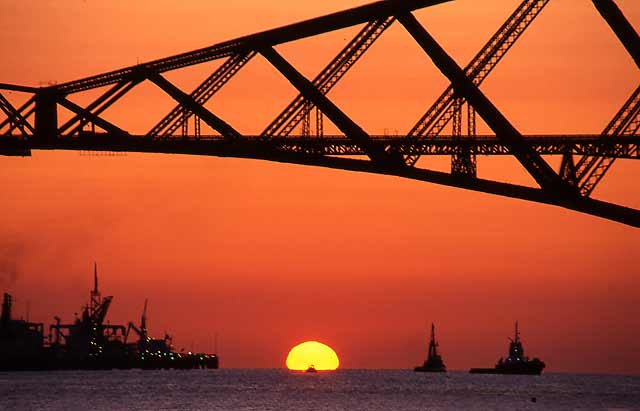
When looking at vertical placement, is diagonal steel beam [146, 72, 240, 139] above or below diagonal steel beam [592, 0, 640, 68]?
below

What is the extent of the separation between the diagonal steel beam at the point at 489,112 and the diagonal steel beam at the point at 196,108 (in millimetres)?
8331

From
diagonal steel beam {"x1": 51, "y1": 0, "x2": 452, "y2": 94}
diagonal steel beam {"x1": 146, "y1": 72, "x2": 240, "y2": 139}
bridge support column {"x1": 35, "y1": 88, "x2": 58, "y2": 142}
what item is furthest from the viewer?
bridge support column {"x1": 35, "y1": 88, "x2": 58, "y2": 142}

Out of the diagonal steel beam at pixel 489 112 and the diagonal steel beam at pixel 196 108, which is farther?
the diagonal steel beam at pixel 196 108

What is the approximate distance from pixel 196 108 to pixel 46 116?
6615 mm

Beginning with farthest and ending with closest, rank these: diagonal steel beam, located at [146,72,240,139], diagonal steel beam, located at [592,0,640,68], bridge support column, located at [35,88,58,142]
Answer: bridge support column, located at [35,88,58,142], diagonal steel beam, located at [146,72,240,139], diagonal steel beam, located at [592,0,640,68]

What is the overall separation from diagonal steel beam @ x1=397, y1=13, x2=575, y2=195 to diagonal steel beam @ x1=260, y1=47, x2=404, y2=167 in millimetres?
3979

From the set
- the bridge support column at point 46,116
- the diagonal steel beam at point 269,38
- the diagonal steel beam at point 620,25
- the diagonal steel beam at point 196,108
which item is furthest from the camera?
the bridge support column at point 46,116

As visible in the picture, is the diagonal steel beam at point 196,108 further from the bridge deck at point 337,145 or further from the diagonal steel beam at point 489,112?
the diagonal steel beam at point 489,112

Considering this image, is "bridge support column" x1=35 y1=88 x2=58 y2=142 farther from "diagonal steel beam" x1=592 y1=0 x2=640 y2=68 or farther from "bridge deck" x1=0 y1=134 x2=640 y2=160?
"diagonal steel beam" x1=592 y1=0 x2=640 y2=68

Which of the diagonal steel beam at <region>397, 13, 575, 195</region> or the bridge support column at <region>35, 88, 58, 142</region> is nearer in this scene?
the diagonal steel beam at <region>397, 13, 575, 195</region>

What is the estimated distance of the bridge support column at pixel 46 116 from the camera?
71.9 m

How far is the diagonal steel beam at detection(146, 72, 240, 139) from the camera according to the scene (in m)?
69.8

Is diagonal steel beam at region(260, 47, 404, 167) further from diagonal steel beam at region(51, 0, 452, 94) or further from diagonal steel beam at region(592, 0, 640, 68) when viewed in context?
diagonal steel beam at region(592, 0, 640, 68)

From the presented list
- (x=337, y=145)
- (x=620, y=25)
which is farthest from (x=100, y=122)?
(x=620, y=25)
